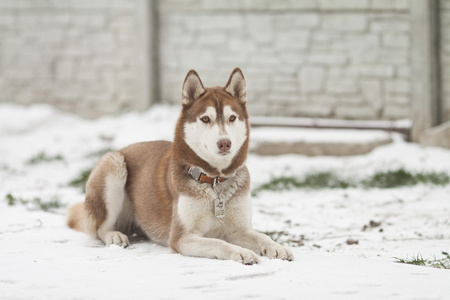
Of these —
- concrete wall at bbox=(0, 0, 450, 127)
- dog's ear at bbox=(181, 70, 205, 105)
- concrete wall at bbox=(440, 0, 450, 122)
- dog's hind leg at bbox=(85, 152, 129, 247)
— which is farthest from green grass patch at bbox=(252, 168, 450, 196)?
dog's ear at bbox=(181, 70, 205, 105)

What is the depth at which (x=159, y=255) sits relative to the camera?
391 cm

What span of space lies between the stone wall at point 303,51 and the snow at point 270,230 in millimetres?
641

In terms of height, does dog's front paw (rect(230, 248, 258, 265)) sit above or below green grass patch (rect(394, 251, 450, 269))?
above

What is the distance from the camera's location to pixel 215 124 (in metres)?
3.86

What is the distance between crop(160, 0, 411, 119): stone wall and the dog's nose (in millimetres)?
5811

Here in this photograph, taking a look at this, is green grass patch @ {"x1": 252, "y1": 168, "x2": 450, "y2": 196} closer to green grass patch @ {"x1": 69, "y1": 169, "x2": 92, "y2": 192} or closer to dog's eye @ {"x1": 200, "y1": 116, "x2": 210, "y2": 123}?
green grass patch @ {"x1": 69, "y1": 169, "x2": 92, "y2": 192}

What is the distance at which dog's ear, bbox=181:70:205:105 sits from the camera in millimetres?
4039

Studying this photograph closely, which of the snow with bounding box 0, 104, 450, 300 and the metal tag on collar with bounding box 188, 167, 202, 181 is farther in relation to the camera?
the metal tag on collar with bounding box 188, 167, 202, 181

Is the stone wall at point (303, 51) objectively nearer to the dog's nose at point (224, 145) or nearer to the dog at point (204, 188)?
the dog at point (204, 188)

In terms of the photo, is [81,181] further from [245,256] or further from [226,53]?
[245,256]

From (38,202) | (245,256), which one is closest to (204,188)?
(245,256)

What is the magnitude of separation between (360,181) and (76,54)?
19.1 feet

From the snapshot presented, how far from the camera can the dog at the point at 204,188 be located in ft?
12.5

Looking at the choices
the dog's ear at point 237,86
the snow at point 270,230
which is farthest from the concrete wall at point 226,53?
the dog's ear at point 237,86
